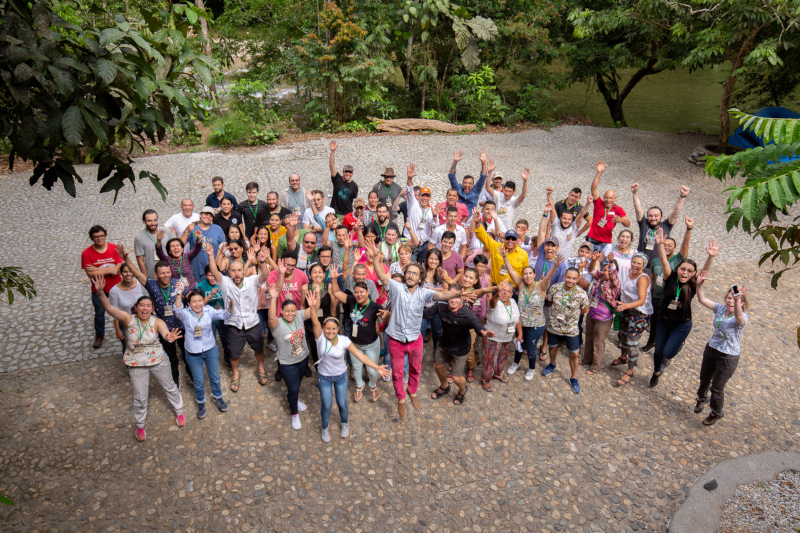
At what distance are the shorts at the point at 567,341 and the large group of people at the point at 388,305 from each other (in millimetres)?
21

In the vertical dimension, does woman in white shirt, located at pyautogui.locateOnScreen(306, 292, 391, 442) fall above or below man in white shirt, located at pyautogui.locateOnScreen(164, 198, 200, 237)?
below

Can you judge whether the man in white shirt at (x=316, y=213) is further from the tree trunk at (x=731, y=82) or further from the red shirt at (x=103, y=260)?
the tree trunk at (x=731, y=82)

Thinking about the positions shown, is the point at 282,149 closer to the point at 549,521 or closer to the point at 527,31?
the point at 527,31

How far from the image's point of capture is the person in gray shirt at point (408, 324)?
250 inches

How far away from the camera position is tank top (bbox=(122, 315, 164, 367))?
593 centimetres

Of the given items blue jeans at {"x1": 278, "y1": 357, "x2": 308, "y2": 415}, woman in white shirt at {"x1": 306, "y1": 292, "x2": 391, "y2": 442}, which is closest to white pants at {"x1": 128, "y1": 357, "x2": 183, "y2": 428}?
blue jeans at {"x1": 278, "y1": 357, "x2": 308, "y2": 415}

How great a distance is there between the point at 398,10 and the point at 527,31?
4570 millimetres

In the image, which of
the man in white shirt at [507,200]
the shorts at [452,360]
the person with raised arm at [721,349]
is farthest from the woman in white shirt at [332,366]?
the man in white shirt at [507,200]

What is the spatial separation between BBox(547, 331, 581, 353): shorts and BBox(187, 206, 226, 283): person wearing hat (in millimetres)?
4899

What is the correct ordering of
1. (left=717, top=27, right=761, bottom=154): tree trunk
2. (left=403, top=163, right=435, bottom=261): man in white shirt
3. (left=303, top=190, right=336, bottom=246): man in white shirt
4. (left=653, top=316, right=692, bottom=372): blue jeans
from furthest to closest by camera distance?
(left=717, top=27, right=761, bottom=154): tree trunk, (left=403, top=163, right=435, bottom=261): man in white shirt, (left=303, top=190, right=336, bottom=246): man in white shirt, (left=653, top=316, right=692, bottom=372): blue jeans

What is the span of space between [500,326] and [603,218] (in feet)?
11.5

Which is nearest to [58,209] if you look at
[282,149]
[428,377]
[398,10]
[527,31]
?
[282,149]

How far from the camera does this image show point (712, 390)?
641cm

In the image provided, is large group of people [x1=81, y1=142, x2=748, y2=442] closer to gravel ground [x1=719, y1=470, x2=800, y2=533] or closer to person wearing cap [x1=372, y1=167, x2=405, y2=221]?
gravel ground [x1=719, y1=470, x2=800, y2=533]
